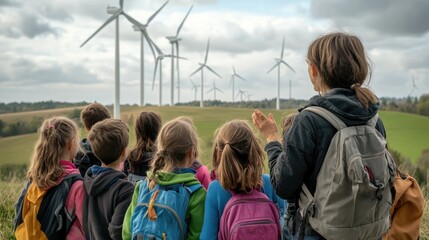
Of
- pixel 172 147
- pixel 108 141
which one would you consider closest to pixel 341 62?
pixel 172 147

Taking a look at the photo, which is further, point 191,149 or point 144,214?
point 191,149

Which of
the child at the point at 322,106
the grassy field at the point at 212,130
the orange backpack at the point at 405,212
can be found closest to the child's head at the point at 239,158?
the child at the point at 322,106

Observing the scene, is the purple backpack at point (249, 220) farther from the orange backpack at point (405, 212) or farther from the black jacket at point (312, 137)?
the orange backpack at point (405, 212)

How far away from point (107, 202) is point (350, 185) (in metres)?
2.16

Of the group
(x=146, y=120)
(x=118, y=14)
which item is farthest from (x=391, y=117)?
(x=146, y=120)

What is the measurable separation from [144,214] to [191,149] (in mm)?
676

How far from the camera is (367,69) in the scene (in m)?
2.91

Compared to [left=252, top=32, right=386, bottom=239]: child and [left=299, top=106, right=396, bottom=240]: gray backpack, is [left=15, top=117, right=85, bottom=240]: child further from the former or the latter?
[left=299, top=106, right=396, bottom=240]: gray backpack

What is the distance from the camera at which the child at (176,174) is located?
3342 mm

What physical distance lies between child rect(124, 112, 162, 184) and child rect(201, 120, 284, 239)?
1.48 m

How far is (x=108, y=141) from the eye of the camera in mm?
3842

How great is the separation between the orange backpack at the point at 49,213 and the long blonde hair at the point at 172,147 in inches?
42.6

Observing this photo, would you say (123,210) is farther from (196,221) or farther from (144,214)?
(196,221)

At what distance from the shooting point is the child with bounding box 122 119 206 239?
11.0 ft
